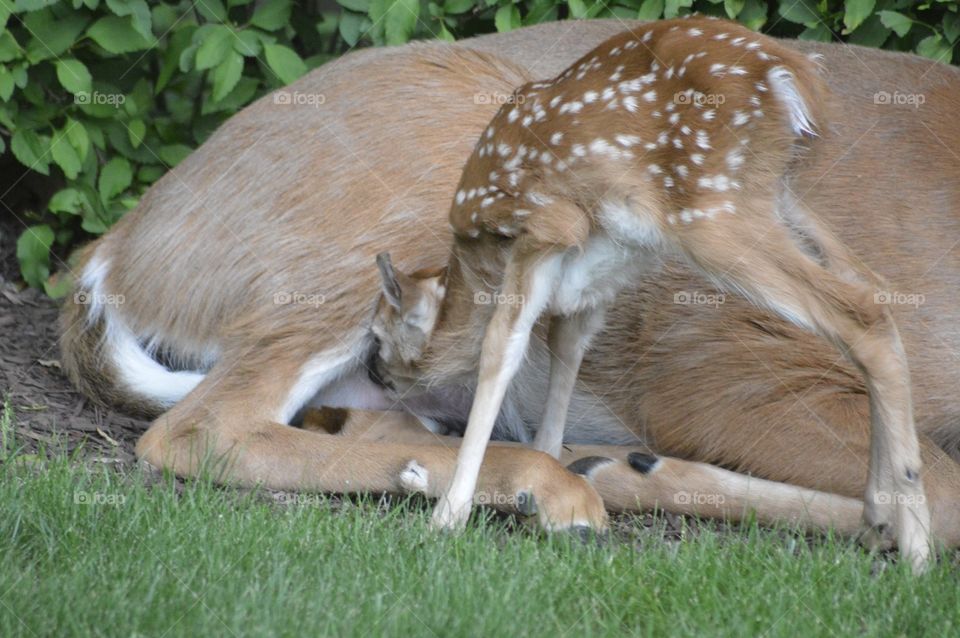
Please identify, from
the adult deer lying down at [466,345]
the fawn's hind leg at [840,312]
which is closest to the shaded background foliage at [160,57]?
the adult deer lying down at [466,345]

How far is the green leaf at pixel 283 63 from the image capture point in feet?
19.3

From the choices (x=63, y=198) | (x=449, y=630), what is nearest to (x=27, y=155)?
(x=63, y=198)

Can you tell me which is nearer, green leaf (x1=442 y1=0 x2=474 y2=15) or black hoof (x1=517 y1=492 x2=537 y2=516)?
black hoof (x1=517 y1=492 x2=537 y2=516)

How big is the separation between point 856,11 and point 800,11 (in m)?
0.32

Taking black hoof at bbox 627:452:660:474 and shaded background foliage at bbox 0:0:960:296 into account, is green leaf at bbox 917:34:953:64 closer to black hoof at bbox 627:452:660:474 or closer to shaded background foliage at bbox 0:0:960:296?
shaded background foliage at bbox 0:0:960:296

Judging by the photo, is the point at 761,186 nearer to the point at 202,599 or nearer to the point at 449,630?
the point at 449,630

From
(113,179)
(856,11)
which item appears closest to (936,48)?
(856,11)

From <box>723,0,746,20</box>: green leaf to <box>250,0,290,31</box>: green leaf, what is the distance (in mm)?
1866

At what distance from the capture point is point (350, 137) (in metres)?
4.93

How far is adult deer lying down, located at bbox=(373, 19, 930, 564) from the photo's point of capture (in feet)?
12.2

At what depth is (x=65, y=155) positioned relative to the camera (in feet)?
19.6

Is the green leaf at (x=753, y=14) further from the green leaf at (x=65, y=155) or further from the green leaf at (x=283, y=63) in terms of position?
the green leaf at (x=65, y=155)

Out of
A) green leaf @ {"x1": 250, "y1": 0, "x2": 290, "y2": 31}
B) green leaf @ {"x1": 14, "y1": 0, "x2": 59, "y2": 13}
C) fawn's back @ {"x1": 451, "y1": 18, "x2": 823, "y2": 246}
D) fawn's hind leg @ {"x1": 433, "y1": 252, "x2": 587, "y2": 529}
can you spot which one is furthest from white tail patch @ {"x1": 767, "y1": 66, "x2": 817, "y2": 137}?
green leaf @ {"x1": 14, "y1": 0, "x2": 59, "y2": 13}

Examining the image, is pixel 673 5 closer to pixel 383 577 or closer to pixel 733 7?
pixel 733 7
